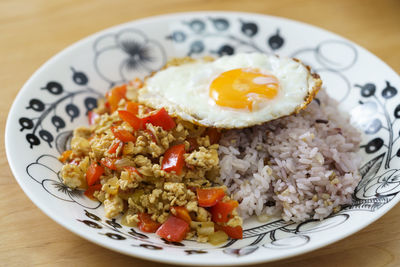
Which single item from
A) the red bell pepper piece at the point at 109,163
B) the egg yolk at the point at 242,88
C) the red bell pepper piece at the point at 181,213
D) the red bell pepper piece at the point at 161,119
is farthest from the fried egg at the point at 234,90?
the red bell pepper piece at the point at 181,213

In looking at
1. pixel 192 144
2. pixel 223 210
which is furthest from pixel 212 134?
pixel 223 210

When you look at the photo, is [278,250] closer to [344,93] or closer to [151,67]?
[344,93]

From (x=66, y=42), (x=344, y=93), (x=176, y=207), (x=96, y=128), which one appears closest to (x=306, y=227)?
(x=176, y=207)

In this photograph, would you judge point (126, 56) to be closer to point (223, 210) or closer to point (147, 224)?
point (147, 224)

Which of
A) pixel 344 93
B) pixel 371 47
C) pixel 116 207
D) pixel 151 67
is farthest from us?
pixel 371 47

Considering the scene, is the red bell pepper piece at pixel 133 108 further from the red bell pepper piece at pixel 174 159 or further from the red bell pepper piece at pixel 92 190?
the red bell pepper piece at pixel 92 190
